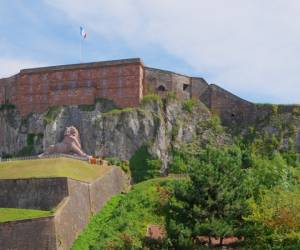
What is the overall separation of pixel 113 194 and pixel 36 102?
17.6m

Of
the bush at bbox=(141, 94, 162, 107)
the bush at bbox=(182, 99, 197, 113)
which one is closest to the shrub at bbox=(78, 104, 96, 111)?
the bush at bbox=(141, 94, 162, 107)

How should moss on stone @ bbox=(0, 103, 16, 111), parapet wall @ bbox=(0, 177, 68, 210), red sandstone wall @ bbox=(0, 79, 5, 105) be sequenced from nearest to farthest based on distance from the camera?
1. parapet wall @ bbox=(0, 177, 68, 210)
2. moss on stone @ bbox=(0, 103, 16, 111)
3. red sandstone wall @ bbox=(0, 79, 5, 105)

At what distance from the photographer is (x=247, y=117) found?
240 feet

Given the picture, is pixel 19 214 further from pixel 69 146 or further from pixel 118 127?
pixel 118 127

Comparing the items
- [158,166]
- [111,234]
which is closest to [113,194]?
[158,166]

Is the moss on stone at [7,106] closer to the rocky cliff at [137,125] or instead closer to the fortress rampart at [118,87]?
the fortress rampart at [118,87]

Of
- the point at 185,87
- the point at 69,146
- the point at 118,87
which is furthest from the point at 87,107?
the point at 185,87

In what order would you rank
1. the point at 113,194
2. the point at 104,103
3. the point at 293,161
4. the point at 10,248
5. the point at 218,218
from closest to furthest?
the point at 218,218 < the point at 10,248 < the point at 113,194 < the point at 293,161 < the point at 104,103

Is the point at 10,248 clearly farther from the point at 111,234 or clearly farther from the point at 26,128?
the point at 26,128

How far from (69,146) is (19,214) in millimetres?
15127

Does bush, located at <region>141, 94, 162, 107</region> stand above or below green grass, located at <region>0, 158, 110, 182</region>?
above

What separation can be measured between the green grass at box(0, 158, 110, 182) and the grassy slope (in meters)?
2.91

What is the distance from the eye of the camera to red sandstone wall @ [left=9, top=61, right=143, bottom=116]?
7238cm

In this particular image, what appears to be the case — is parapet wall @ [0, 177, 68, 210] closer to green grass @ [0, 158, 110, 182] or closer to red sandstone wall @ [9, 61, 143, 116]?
green grass @ [0, 158, 110, 182]
